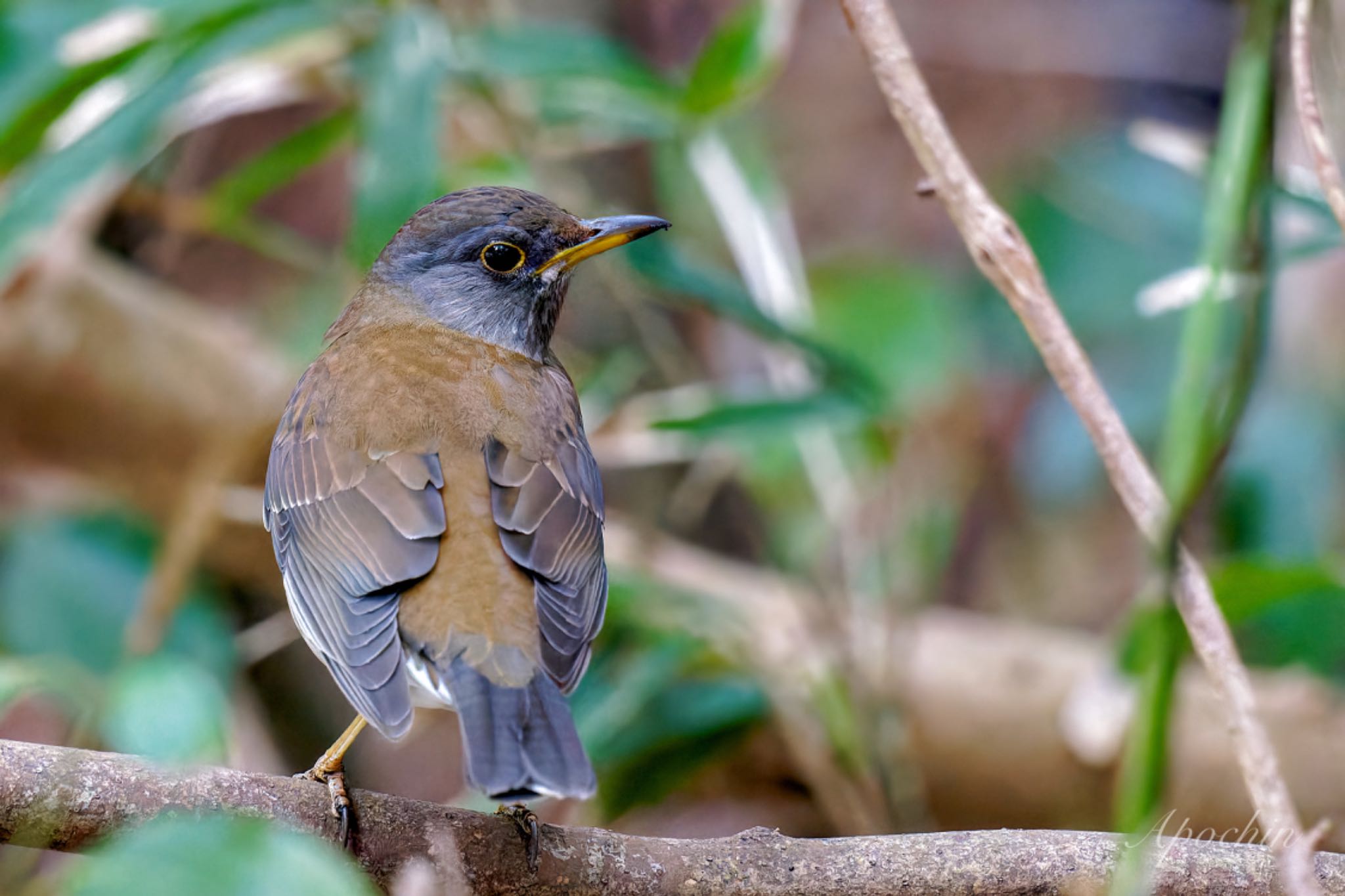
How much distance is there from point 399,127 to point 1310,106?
2358 mm

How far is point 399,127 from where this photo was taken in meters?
3.78

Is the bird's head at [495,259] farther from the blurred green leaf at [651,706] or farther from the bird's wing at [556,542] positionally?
the blurred green leaf at [651,706]

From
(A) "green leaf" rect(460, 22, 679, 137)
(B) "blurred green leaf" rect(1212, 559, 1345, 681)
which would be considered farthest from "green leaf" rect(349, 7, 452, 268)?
(B) "blurred green leaf" rect(1212, 559, 1345, 681)

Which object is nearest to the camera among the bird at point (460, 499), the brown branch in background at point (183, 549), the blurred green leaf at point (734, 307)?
the bird at point (460, 499)

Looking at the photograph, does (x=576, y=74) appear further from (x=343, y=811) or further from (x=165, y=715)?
(x=343, y=811)

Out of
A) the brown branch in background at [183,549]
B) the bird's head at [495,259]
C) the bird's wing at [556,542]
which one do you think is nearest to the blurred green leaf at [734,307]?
the bird's head at [495,259]

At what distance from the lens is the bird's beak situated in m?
3.22

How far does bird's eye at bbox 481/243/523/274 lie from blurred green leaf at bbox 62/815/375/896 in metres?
2.29

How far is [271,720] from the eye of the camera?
243 inches

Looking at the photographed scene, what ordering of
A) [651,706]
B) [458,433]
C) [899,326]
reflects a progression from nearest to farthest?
[458,433]
[651,706]
[899,326]

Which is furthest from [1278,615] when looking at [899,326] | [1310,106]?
[1310,106]

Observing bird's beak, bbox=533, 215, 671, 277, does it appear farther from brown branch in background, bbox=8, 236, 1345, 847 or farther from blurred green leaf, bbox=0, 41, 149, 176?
blurred green leaf, bbox=0, 41, 149, 176

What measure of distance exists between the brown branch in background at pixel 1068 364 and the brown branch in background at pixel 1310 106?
44 cm

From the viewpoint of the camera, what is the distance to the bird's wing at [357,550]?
247 centimetres
